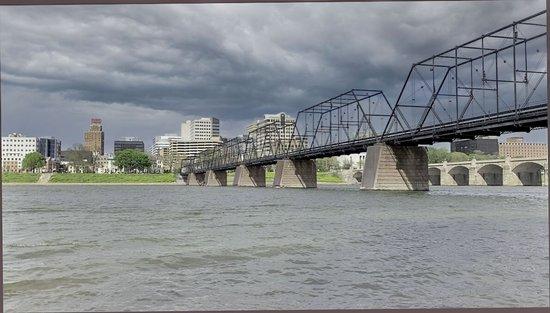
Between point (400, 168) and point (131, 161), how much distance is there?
175ft

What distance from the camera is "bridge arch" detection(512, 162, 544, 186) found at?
53.0 m

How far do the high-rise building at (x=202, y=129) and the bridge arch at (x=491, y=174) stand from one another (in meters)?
67.7

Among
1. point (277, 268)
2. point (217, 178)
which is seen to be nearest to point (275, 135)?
point (217, 178)

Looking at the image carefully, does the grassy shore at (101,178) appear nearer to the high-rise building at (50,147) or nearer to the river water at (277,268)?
the high-rise building at (50,147)

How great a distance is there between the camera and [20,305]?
153 inches

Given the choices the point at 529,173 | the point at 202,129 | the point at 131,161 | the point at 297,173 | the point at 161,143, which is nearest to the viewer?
the point at 297,173

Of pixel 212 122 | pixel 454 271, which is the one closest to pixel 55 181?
pixel 212 122

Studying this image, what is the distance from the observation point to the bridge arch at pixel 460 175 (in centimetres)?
5933

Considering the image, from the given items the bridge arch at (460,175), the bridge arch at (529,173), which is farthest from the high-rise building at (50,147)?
the bridge arch at (529,173)

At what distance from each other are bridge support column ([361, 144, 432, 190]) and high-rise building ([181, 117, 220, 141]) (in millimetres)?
87912

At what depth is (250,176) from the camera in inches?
2485

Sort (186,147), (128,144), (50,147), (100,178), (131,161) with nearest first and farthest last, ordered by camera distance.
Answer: (100,178)
(131,161)
(50,147)
(186,147)
(128,144)

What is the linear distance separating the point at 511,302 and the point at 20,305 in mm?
3402

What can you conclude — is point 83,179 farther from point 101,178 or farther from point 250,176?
point 250,176
